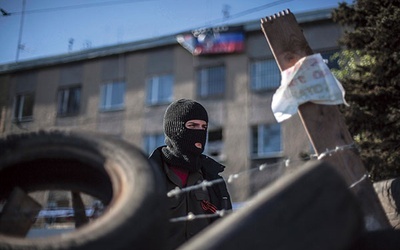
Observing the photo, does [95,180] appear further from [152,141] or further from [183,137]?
[152,141]

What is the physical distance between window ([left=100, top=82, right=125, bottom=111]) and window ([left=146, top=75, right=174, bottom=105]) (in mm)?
1356

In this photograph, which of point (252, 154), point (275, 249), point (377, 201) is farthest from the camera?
point (252, 154)

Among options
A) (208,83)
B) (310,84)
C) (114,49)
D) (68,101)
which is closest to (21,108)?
(68,101)

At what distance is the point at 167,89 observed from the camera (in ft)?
69.9

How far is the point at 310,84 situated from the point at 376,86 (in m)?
3.11

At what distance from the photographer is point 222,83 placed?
20.3 m

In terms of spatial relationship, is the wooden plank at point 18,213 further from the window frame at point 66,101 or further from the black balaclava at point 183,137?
the window frame at point 66,101

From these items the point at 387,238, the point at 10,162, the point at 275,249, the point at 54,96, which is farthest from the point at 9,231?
the point at 54,96

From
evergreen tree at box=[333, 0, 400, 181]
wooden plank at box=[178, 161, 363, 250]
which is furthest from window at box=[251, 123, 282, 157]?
wooden plank at box=[178, 161, 363, 250]

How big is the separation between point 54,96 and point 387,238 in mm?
23052

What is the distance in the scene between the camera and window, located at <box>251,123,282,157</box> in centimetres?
1867

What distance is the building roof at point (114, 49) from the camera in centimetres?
1867

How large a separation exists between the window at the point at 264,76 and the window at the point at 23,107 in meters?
11.2

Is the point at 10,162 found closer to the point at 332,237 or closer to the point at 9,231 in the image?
the point at 9,231
